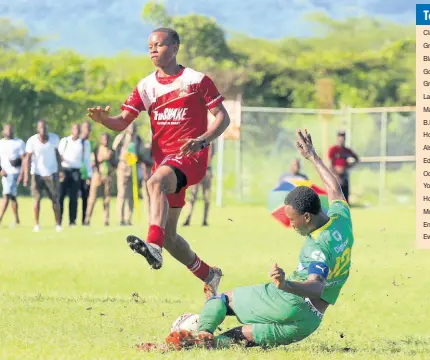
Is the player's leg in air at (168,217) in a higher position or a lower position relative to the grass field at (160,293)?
higher

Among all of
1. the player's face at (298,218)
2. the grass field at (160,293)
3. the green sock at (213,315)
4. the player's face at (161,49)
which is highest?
the player's face at (161,49)

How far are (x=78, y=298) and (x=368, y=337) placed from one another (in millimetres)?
3817

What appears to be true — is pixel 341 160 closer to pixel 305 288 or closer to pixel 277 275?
pixel 305 288

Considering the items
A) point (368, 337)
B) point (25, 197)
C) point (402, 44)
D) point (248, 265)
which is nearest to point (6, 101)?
point (25, 197)

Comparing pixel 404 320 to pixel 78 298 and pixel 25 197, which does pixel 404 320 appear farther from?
pixel 25 197

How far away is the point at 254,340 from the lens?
30.0 ft

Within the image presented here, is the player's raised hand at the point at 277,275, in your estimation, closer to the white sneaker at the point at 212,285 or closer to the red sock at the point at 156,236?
the red sock at the point at 156,236

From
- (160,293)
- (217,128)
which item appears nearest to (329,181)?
(217,128)

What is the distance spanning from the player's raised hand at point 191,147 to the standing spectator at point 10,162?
50.4 ft

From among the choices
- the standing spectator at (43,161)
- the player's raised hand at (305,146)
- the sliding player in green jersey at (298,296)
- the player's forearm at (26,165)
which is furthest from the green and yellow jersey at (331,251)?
the player's forearm at (26,165)

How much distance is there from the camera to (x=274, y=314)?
895 cm

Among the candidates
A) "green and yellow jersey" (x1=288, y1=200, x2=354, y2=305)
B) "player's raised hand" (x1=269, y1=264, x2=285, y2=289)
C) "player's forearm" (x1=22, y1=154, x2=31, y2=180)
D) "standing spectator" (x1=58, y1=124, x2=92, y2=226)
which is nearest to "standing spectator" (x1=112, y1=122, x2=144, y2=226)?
"standing spectator" (x1=58, y1=124, x2=92, y2=226)

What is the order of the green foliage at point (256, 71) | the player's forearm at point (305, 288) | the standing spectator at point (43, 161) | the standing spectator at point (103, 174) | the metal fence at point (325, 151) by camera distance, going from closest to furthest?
1. the player's forearm at point (305, 288)
2. the standing spectator at point (43, 161)
3. the standing spectator at point (103, 174)
4. the metal fence at point (325, 151)
5. the green foliage at point (256, 71)

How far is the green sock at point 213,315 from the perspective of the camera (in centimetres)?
905
